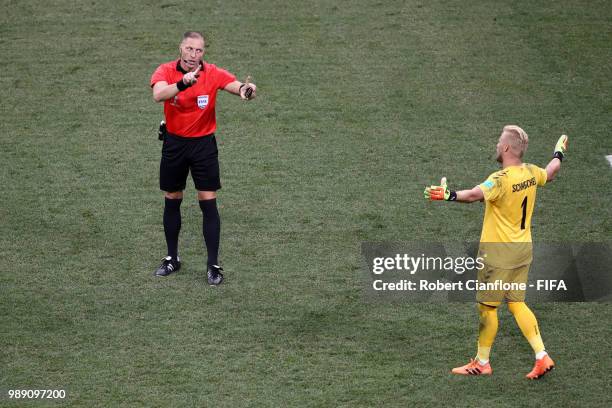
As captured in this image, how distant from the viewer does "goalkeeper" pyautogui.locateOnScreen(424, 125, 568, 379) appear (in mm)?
6609

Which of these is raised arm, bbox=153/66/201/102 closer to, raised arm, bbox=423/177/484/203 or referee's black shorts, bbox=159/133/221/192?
referee's black shorts, bbox=159/133/221/192

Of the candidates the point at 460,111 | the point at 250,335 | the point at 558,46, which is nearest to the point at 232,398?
the point at 250,335

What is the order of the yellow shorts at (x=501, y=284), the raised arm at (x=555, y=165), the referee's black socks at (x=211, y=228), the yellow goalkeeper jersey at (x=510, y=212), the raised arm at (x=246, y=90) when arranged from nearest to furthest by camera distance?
the yellow goalkeeper jersey at (x=510, y=212)
the yellow shorts at (x=501, y=284)
the raised arm at (x=555, y=165)
the raised arm at (x=246, y=90)
the referee's black socks at (x=211, y=228)

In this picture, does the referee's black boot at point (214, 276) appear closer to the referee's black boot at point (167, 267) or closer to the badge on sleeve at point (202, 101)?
the referee's black boot at point (167, 267)

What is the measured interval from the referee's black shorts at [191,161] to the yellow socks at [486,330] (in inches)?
97.5

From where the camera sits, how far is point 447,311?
784 cm

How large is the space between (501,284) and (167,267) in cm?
290

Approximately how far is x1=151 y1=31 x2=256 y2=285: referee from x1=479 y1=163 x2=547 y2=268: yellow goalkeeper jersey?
213cm

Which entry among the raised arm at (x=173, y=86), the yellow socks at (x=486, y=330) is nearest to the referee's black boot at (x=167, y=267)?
the raised arm at (x=173, y=86)

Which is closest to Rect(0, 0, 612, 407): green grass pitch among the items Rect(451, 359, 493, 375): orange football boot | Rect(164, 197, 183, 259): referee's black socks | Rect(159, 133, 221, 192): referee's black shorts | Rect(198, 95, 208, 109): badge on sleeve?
Rect(451, 359, 493, 375): orange football boot

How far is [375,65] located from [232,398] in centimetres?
632

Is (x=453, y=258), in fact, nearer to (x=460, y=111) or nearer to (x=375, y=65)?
(x=460, y=111)

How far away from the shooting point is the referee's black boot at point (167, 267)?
8344mm

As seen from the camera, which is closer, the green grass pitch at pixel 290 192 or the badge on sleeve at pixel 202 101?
the green grass pitch at pixel 290 192
